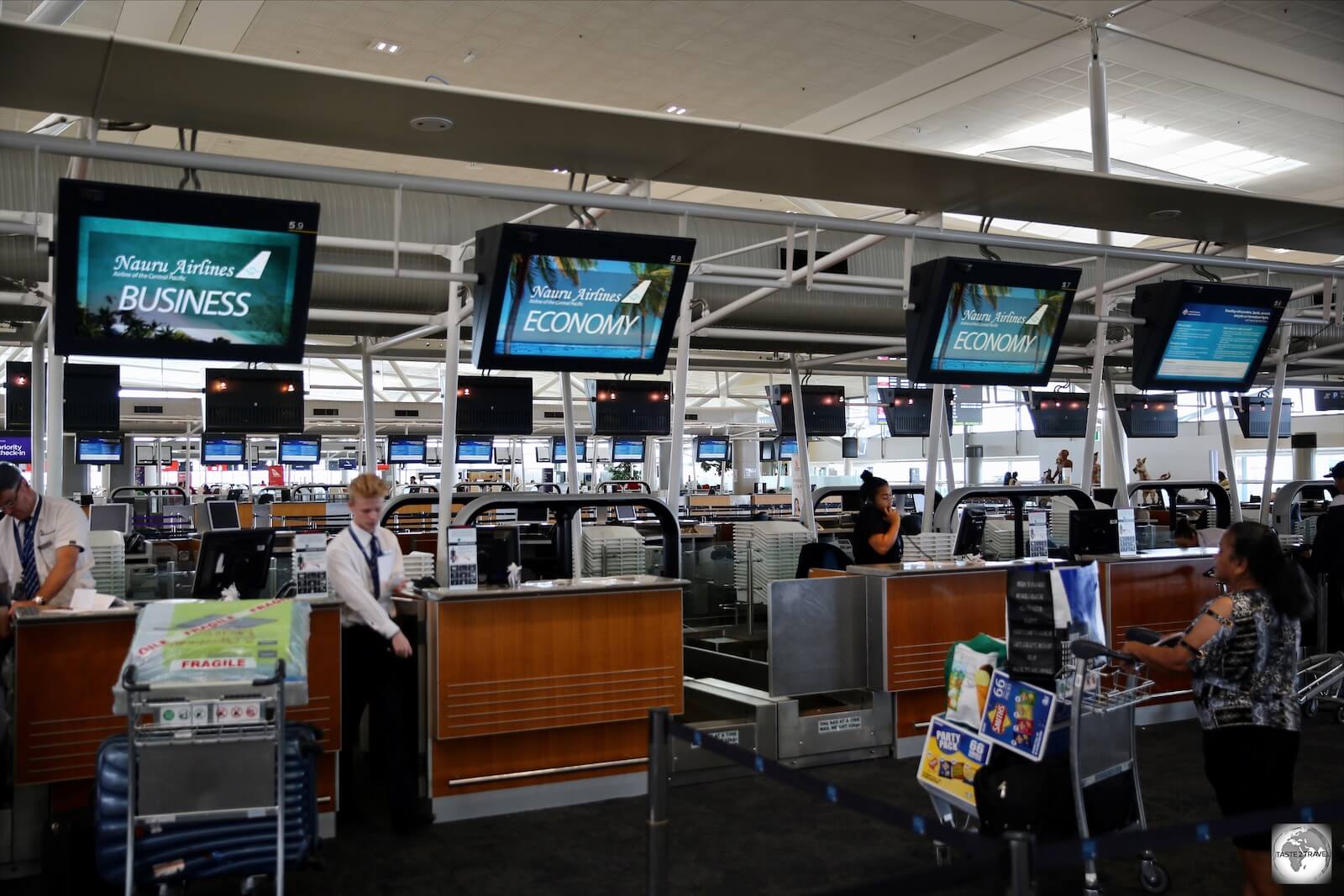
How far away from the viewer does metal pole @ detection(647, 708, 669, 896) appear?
3.42 m

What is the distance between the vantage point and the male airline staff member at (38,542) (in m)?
5.44

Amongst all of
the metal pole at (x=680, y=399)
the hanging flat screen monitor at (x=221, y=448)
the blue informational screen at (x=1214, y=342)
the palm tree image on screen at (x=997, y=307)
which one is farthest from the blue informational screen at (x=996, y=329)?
the hanging flat screen monitor at (x=221, y=448)

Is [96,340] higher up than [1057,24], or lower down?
lower down

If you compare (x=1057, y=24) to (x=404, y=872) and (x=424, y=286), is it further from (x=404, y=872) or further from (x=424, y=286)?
(x=404, y=872)

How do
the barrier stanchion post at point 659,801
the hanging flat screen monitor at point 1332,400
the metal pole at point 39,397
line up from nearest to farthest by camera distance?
the barrier stanchion post at point 659,801 < the metal pole at point 39,397 < the hanging flat screen monitor at point 1332,400

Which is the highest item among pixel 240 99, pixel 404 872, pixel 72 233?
pixel 240 99

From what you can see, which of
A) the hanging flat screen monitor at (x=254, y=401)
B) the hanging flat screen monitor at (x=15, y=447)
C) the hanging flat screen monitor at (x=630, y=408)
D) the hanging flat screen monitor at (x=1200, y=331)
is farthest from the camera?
the hanging flat screen monitor at (x=15, y=447)

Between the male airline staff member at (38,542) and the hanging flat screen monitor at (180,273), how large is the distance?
2.96 ft

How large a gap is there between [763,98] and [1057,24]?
295 cm

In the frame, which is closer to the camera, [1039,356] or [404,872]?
[404,872]

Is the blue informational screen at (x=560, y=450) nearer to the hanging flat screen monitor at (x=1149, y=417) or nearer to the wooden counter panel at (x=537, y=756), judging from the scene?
the hanging flat screen monitor at (x=1149, y=417)

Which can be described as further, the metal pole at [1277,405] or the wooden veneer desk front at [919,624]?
the metal pole at [1277,405]

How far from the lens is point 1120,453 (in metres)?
15.1

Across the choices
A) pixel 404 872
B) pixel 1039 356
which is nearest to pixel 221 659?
pixel 404 872
